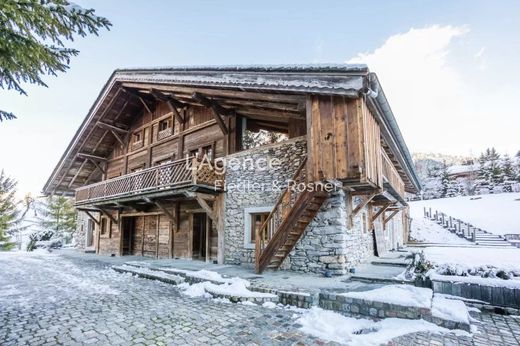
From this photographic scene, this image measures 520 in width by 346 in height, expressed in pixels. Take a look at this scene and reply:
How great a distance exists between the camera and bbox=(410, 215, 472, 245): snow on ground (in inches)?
770

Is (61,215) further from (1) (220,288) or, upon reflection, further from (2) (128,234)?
(1) (220,288)

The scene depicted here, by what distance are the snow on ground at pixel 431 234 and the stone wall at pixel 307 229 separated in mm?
12708

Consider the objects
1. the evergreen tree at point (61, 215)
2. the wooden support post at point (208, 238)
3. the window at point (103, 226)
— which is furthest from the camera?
the evergreen tree at point (61, 215)

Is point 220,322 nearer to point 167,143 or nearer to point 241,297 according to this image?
point 241,297

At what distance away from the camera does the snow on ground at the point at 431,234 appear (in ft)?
64.2

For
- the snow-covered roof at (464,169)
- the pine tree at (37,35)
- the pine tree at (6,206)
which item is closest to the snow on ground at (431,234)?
the pine tree at (37,35)

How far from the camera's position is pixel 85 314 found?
464 centimetres

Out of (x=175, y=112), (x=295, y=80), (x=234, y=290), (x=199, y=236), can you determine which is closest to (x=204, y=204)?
(x=199, y=236)

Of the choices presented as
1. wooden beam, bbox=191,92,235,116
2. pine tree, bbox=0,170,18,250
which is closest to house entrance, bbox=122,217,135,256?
wooden beam, bbox=191,92,235,116

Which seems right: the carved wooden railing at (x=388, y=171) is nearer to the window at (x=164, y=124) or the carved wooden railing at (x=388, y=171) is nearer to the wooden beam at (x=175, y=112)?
the wooden beam at (x=175, y=112)

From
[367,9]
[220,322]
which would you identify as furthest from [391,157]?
[220,322]

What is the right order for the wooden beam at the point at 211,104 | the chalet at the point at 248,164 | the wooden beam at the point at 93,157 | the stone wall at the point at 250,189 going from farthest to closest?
1. the wooden beam at the point at 93,157
2. the wooden beam at the point at 211,104
3. the stone wall at the point at 250,189
4. the chalet at the point at 248,164

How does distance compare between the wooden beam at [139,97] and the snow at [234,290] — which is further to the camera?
the wooden beam at [139,97]

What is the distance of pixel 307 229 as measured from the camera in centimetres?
757
